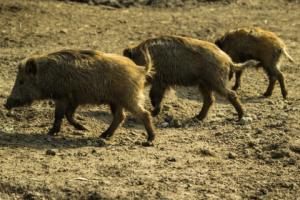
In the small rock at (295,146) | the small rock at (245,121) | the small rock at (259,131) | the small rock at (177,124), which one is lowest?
the small rock at (177,124)

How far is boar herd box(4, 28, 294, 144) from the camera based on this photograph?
920 centimetres

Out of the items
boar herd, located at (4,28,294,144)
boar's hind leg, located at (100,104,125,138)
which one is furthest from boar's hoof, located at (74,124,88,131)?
boar's hind leg, located at (100,104,125,138)

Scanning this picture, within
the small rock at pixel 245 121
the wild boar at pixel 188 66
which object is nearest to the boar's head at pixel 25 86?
the wild boar at pixel 188 66

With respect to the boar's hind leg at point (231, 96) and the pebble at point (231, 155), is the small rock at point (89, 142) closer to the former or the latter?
the pebble at point (231, 155)

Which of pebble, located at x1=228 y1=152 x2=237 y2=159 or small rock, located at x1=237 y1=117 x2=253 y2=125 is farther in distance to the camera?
small rock, located at x1=237 y1=117 x2=253 y2=125

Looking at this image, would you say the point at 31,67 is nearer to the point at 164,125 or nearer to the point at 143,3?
the point at 164,125

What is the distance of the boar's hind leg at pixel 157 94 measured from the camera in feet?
34.9

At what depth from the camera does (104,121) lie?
33.6 feet

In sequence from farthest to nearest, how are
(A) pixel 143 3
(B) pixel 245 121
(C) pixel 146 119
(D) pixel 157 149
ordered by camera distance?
1. (A) pixel 143 3
2. (B) pixel 245 121
3. (C) pixel 146 119
4. (D) pixel 157 149

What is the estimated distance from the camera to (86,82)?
30.3 feet

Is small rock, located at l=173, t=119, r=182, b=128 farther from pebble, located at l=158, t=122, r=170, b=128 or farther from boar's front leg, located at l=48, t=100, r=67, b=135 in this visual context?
boar's front leg, located at l=48, t=100, r=67, b=135

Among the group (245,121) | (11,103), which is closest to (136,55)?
(245,121)

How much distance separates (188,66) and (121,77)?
5.07 feet

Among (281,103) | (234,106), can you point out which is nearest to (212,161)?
(234,106)
